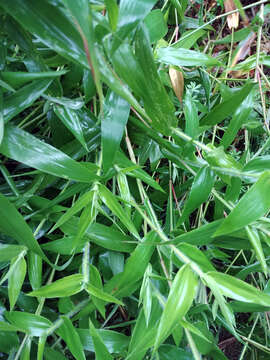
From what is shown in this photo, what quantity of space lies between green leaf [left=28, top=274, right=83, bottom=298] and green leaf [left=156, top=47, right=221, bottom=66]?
370 mm

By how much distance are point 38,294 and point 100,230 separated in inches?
5.4

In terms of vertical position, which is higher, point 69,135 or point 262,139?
point 69,135

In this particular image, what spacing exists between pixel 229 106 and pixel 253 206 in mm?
189

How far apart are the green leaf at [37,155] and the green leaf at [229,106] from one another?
24 centimetres

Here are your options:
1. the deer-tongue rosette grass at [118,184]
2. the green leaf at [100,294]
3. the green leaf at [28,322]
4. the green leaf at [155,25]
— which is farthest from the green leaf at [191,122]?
the green leaf at [28,322]

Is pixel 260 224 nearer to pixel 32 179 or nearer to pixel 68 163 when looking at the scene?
pixel 68 163

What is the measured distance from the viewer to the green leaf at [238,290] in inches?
15.1

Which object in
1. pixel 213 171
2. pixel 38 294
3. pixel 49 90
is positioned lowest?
pixel 38 294

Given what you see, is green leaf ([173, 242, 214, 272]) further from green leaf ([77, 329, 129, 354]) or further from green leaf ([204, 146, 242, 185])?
green leaf ([77, 329, 129, 354])

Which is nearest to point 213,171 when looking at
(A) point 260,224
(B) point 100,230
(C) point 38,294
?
(A) point 260,224

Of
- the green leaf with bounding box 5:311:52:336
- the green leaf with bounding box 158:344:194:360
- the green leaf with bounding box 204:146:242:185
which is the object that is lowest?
the green leaf with bounding box 158:344:194:360

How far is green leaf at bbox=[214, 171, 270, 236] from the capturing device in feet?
1.24

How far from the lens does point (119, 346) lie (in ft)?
1.82

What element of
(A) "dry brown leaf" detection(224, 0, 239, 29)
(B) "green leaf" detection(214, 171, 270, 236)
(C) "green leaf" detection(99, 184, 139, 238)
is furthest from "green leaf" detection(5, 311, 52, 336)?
(A) "dry brown leaf" detection(224, 0, 239, 29)
